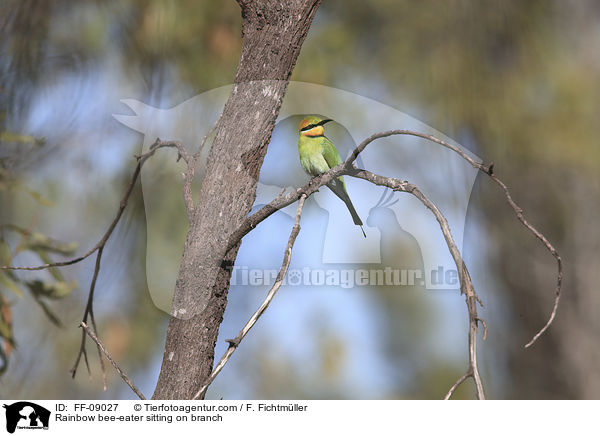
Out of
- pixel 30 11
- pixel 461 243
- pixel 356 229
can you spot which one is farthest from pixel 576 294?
pixel 30 11

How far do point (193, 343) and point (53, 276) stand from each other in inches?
7.4

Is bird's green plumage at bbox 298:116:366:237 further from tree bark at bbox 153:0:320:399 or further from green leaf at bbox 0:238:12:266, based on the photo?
green leaf at bbox 0:238:12:266

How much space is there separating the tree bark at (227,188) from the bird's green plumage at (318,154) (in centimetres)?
4

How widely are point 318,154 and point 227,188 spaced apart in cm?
9

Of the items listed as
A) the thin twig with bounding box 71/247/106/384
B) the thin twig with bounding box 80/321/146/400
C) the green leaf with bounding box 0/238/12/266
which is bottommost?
the thin twig with bounding box 80/321/146/400

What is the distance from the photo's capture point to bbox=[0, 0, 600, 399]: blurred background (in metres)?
0.46

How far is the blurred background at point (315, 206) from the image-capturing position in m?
0.46

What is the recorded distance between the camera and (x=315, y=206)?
437 millimetres

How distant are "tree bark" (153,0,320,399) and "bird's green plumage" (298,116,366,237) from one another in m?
0.04

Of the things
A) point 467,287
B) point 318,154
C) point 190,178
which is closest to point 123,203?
point 190,178

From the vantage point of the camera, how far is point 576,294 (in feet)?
1.74

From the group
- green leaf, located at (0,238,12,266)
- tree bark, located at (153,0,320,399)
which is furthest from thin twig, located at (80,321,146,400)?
green leaf, located at (0,238,12,266)
